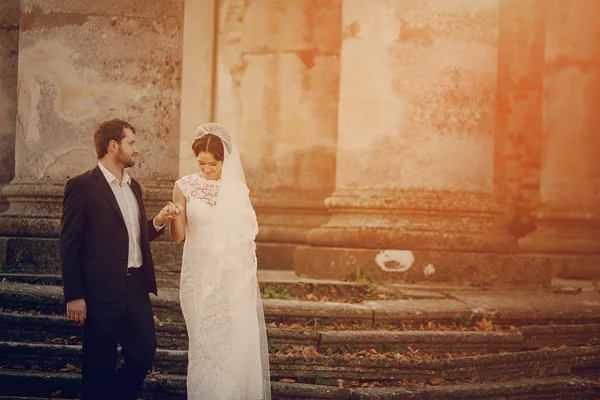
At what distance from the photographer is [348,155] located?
324 inches

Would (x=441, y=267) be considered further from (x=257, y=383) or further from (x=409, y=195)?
(x=257, y=383)

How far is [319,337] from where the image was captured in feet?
19.4

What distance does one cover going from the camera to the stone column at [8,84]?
9.59 metres

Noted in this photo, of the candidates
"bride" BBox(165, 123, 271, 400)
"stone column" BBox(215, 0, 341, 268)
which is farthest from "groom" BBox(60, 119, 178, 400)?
"stone column" BBox(215, 0, 341, 268)

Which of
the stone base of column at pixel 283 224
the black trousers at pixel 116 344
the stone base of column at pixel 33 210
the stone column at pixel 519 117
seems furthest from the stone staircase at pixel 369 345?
the stone column at pixel 519 117

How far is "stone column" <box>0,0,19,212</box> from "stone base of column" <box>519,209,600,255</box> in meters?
6.58

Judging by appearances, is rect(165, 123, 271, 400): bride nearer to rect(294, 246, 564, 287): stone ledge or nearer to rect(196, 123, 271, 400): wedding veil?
rect(196, 123, 271, 400): wedding veil

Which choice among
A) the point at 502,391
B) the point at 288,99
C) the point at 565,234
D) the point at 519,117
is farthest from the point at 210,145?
the point at 565,234

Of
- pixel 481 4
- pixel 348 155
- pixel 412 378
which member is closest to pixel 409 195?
pixel 348 155

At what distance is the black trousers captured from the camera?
4.18 metres

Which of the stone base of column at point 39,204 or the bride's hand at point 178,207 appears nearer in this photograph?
the bride's hand at point 178,207

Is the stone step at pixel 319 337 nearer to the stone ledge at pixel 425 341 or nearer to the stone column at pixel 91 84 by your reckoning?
the stone ledge at pixel 425 341

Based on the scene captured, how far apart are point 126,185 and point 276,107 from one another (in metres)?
5.12

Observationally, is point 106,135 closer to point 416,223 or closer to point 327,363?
point 327,363
